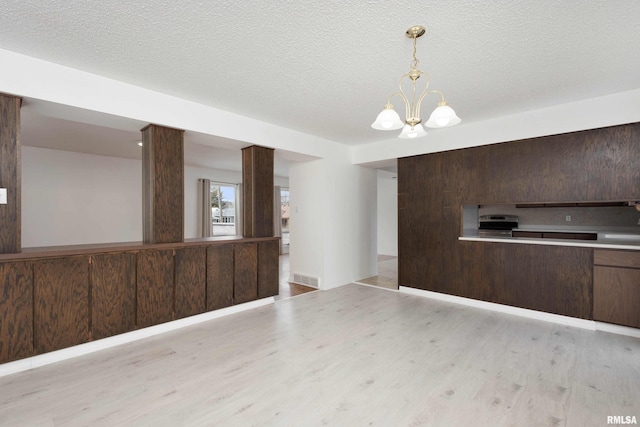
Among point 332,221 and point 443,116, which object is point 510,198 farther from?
point 332,221

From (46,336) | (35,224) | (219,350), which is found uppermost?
(35,224)

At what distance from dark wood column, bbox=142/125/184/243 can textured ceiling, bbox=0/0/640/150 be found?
0.51m

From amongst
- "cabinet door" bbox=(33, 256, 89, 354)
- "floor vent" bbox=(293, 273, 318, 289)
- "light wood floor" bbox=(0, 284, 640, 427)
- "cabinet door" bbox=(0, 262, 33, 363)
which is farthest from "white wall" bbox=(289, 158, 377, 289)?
"cabinet door" bbox=(0, 262, 33, 363)

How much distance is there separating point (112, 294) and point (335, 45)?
10.1 feet

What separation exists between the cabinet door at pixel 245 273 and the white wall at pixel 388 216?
5.66m

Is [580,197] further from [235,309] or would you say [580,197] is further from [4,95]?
[4,95]

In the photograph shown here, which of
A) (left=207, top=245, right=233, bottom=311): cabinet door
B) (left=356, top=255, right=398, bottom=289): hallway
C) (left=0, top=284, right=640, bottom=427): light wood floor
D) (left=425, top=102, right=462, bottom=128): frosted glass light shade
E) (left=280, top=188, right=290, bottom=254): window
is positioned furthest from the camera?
(left=280, top=188, right=290, bottom=254): window

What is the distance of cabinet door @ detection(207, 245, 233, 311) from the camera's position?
3.64m

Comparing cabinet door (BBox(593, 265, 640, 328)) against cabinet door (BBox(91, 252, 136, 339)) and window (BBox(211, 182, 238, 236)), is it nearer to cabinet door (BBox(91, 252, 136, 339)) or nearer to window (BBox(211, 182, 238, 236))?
cabinet door (BBox(91, 252, 136, 339))

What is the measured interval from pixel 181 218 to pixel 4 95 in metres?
1.76

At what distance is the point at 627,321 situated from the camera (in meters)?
3.08

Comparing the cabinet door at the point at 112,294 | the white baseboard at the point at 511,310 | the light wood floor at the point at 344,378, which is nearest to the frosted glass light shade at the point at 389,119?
the light wood floor at the point at 344,378

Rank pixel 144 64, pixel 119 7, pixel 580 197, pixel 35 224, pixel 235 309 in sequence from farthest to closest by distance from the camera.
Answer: pixel 35 224 < pixel 235 309 < pixel 580 197 < pixel 144 64 < pixel 119 7

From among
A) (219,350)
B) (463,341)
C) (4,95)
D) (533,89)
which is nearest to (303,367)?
(219,350)
